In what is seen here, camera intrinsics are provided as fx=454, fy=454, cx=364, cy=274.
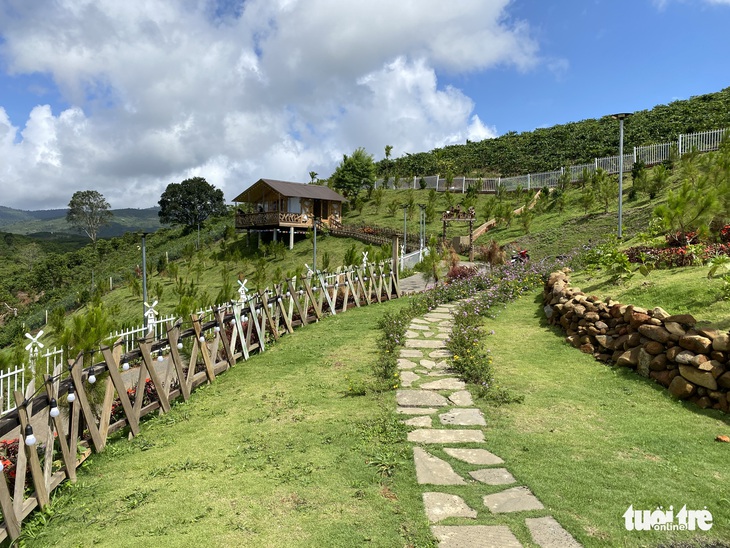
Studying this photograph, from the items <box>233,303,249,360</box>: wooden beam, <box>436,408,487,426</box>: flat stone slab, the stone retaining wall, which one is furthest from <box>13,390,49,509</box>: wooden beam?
the stone retaining wall

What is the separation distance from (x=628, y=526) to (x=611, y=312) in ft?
15.0

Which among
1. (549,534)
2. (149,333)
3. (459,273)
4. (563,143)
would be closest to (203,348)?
(149,333)

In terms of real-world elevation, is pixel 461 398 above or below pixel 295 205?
below

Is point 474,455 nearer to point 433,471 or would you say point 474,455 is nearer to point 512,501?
point 433,471

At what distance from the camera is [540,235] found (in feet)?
66.3

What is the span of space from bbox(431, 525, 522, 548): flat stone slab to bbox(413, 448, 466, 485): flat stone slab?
0.62 meters

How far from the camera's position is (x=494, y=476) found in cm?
379

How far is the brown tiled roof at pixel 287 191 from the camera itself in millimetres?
32219

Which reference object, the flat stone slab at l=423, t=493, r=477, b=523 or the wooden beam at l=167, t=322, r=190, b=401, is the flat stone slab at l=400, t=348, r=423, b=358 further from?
the flat stone slab at l=423, t=493, r=477, b=523

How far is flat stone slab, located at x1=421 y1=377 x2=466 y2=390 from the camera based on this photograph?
6.02 meters

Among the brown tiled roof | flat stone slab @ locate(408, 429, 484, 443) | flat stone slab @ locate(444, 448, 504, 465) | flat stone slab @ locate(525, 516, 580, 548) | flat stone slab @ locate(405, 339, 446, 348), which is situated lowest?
flat stone slab @ locate(405, 339, 446, 348)

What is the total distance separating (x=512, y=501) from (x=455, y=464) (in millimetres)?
699

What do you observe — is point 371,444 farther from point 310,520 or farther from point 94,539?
point 94,539

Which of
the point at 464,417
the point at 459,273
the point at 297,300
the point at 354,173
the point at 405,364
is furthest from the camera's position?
the point at 354,173
